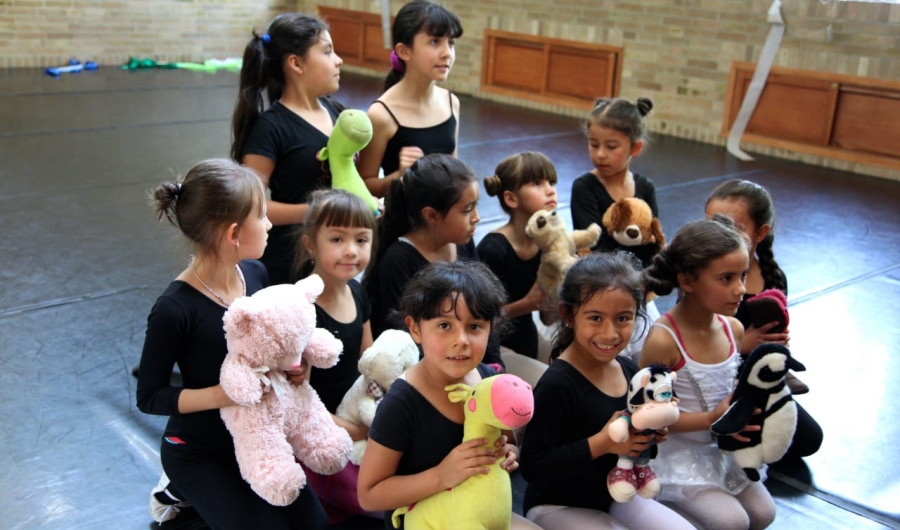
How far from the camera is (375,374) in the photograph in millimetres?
2479

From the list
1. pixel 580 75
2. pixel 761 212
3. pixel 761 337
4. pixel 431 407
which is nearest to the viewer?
pixel 431 407

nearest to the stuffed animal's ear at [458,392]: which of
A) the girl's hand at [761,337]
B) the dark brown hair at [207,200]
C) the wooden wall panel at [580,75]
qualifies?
the dark brown hair at [207,200]

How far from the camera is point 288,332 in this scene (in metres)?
2.12

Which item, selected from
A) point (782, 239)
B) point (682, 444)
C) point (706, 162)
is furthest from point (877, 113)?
point (682, 444)

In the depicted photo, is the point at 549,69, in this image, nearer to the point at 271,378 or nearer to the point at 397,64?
the point at 397,64

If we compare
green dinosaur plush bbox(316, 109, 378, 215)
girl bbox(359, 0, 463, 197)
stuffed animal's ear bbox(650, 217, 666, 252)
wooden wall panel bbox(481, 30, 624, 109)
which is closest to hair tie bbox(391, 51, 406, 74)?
girl bbox(359, 0, 463, 197)

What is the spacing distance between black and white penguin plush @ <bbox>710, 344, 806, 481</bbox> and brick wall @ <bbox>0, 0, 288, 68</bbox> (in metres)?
10.2

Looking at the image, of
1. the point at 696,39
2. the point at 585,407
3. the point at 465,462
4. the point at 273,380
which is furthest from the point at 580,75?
the point at 465,462

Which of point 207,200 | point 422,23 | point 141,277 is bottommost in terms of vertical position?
point 141,277

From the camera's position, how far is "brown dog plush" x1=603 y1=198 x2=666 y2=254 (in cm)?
322

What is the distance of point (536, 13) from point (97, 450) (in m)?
8.02

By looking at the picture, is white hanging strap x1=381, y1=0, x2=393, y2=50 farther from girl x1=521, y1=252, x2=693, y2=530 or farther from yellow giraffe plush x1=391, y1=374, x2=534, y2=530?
yellow giraffe plush x1=391, y1=374, x2=534, y2=530

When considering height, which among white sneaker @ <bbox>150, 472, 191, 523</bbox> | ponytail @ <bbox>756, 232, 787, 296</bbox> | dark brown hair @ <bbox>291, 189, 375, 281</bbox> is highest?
dark brown hair @ <bbox>291, 189, 375, 281</bbox>

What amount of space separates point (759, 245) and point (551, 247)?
77 centimetres
